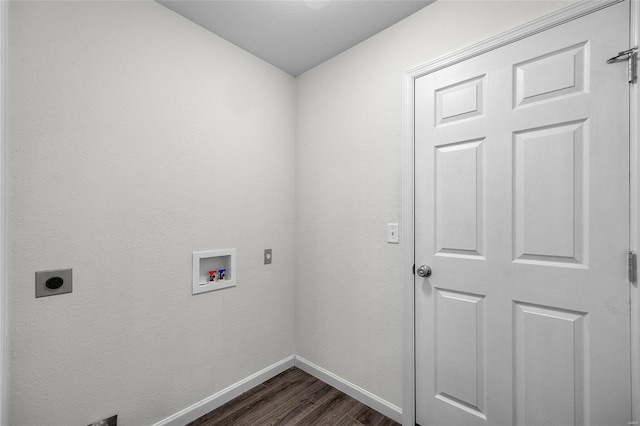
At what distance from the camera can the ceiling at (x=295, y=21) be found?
161 cm

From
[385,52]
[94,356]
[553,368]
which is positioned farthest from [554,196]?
[94,356]

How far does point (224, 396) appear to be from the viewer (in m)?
1.87

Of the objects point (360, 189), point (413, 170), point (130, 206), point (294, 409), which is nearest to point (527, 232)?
point (413, 170)

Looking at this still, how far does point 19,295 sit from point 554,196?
2383mm

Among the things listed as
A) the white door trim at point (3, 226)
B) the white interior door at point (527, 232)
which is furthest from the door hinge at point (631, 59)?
the white door trim at point (3, 226)

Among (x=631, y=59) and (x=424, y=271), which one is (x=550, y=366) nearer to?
(x=424, y=271)

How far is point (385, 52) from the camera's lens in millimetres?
1799

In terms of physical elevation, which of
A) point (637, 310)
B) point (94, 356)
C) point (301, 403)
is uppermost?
point (637, 310)

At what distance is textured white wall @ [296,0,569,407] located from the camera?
163cm

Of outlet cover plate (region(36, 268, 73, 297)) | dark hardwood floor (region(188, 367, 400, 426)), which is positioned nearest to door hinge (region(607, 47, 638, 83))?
dark hardwood floor (region(188, 367, 400, 426))

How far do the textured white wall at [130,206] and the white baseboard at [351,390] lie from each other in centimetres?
30

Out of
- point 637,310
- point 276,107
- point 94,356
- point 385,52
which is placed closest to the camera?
point 637,310

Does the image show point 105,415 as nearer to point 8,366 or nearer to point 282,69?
point 8,366

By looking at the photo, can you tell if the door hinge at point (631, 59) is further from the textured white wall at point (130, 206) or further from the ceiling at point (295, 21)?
Result: the textured white wall at point (130, 206)
